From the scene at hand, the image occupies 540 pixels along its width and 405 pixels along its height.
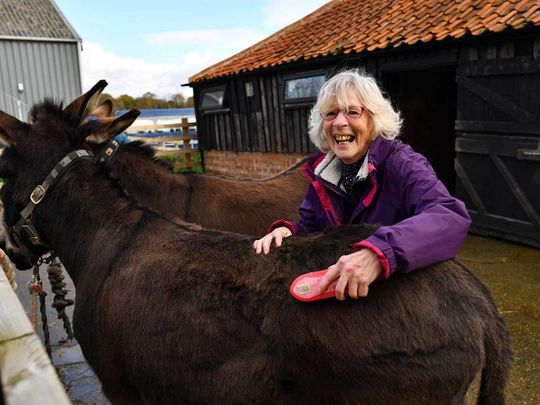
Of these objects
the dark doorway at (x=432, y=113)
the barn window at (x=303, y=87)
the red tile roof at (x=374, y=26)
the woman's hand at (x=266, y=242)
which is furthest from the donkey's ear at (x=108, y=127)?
the dark doorway at (x=432, y=113)

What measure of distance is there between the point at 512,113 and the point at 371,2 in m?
5.13

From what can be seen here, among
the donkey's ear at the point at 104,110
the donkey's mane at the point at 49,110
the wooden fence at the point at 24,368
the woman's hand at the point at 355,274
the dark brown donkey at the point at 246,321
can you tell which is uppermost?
the donkey's ear at the point at 104,110

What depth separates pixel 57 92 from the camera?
2092 cm

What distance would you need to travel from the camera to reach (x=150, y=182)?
376cm

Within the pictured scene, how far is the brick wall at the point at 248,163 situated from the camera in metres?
11.0

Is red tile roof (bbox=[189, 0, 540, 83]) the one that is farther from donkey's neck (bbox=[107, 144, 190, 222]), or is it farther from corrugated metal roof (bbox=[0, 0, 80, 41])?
corrugated metal roof (bbox=[0, 0, 80, 41])

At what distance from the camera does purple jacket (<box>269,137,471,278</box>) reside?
1547 millimetres

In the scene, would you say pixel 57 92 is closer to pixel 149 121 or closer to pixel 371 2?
pixel 149 121

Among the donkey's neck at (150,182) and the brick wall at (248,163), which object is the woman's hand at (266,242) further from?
the brick wall at (248,163)

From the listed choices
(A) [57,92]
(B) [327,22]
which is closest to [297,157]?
(B) [327,22]

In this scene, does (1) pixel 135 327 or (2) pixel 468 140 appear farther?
(2) pixel 468 140

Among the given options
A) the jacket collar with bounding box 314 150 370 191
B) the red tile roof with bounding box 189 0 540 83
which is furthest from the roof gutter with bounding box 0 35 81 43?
the jacket collar with bounding box 314 150 370 191

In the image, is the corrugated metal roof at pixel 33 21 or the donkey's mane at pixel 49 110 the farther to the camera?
the corrugated metal roof at pixel 33 21

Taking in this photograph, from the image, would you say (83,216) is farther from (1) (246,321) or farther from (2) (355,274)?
(2) (355,274)
